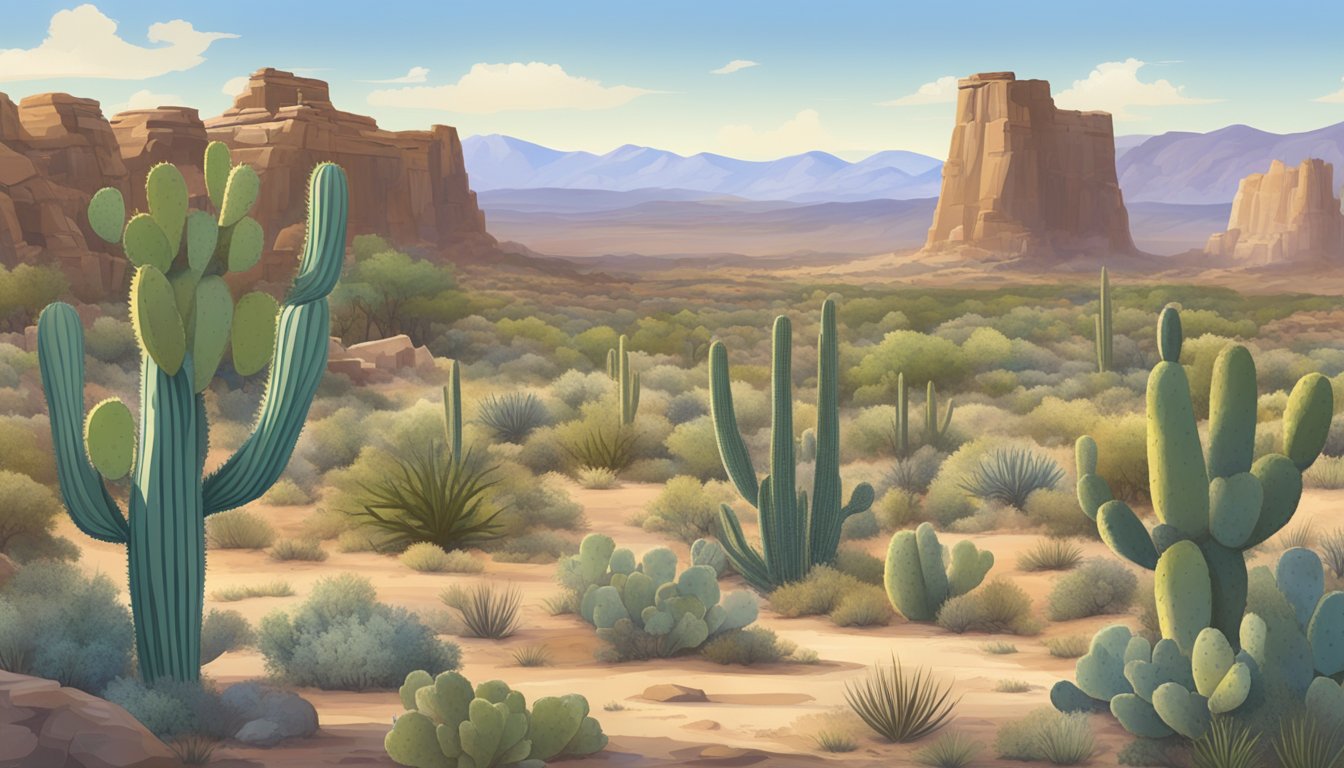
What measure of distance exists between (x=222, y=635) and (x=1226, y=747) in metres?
6.12

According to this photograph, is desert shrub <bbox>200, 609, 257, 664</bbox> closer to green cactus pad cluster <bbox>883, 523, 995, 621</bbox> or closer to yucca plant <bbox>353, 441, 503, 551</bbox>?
yucca plant <bbox>353, 441, 503, 551</bbox>

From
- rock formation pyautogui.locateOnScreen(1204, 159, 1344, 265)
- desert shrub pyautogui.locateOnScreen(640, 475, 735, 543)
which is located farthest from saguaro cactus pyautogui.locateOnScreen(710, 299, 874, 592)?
rock formation pyautogui.locateOnScreen(1204, 159, 1344, 265)

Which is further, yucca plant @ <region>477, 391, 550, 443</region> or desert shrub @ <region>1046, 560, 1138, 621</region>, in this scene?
yucca plant @ <region>477, 391, 550, 443</region>

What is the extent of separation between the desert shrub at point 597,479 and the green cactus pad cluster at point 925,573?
7612 millimetres

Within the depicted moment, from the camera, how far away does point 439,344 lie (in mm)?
43906

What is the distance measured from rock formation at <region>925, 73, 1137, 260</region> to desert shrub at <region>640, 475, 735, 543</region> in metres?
87.7

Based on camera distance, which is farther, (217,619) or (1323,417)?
(217,619)

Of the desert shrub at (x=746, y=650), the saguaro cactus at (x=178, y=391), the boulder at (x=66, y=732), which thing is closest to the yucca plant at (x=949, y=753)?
the desert shrub at (x=746, y=650)

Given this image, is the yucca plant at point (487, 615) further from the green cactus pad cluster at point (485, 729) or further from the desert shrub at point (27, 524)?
the desert shrub at point (27, 524)

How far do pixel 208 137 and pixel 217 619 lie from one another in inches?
2506

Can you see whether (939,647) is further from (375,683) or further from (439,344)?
(439,344)

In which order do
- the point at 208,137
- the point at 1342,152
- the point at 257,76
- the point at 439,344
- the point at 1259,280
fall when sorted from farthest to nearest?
the point at 1342,152, the point at 1259,280, the point at 257,76, the point at 208,137, the point at 439,344

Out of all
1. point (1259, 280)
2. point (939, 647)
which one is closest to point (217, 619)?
point (939, 647)

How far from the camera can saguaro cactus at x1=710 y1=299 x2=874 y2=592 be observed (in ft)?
41.8
